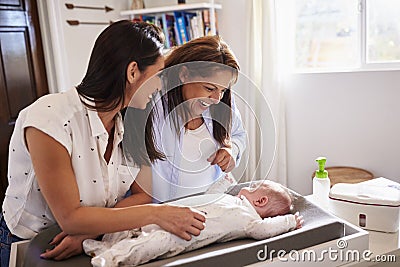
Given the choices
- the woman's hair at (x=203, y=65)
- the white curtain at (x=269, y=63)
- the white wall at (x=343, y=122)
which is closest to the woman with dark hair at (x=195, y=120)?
the woman's hair at (x=203, y=65)

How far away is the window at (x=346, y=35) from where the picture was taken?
2.54 m

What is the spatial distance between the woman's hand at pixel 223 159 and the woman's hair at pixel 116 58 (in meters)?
0.34

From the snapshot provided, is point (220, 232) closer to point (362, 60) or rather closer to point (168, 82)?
point (168, 82)

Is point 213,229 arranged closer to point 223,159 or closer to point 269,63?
point 223,159

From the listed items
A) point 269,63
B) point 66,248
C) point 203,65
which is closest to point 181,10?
point 269,63

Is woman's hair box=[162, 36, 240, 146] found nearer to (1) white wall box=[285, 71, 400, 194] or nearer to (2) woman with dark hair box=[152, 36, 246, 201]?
(2) woman with dark hair box=[152, 36, 246, 201]

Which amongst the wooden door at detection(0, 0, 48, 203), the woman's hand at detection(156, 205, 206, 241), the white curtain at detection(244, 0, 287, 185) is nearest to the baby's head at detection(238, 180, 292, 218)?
the woman's hand at detection(156, 205, 206, 241)

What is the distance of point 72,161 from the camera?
1.08 meters

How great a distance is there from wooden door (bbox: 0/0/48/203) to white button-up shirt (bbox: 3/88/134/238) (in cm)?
157

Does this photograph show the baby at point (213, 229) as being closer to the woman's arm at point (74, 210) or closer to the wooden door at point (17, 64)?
the woman's arm at point (74, 210)

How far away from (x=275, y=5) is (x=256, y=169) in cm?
148

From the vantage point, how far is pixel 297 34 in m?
2.88

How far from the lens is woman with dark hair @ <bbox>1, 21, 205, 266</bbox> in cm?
102

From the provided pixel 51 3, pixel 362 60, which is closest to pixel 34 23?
pixel 51 3
